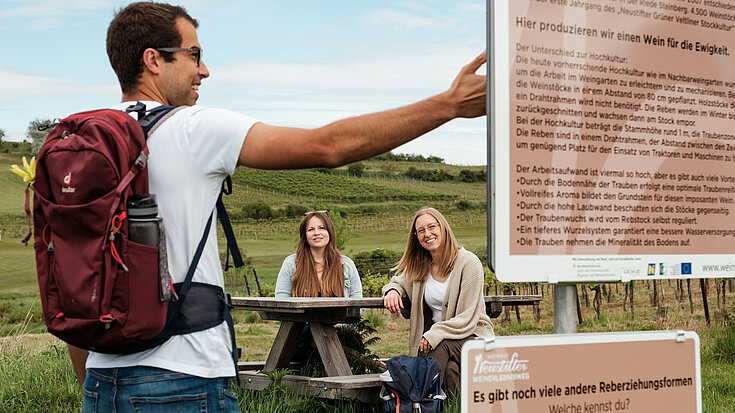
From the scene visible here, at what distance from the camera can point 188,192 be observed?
1.88 meters

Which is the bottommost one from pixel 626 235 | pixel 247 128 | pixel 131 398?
pixel 131 398

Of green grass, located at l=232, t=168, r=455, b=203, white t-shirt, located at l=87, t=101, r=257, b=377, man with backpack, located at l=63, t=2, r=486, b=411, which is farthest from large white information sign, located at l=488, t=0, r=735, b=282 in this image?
green grass, located at l=232, t=168, r=455, b=203

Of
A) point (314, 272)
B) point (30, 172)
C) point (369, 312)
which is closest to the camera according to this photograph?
point (30, 172)

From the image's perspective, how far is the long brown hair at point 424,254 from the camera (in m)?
5.95

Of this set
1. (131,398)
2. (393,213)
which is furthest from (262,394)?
(393,213)

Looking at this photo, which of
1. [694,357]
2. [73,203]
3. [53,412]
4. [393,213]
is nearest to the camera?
[73,203]

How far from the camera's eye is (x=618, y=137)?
6.89 feet

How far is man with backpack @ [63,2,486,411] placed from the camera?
1796 millimetres

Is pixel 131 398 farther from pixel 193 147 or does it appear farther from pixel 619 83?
pixel 619 83

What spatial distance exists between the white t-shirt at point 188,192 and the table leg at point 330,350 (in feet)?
13.4

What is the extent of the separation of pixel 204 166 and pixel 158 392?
0.58m

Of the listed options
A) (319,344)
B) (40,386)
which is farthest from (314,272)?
(40,386)

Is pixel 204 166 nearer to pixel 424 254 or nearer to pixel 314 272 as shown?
pixel 424 254

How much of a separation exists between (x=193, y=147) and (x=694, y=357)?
1.58 m
